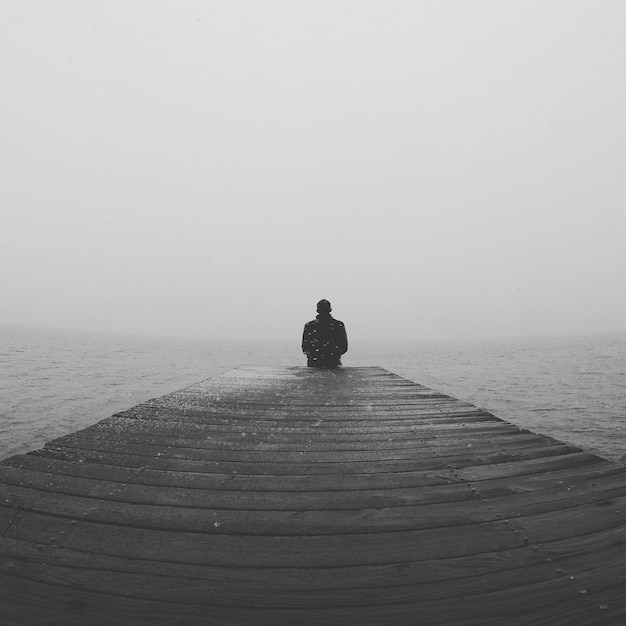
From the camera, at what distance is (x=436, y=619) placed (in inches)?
62.7

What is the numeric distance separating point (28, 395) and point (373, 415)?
21.9 meters

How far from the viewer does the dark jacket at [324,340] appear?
36.9 ft

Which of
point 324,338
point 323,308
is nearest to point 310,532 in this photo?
point 323,308

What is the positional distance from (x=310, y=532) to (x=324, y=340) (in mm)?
9354

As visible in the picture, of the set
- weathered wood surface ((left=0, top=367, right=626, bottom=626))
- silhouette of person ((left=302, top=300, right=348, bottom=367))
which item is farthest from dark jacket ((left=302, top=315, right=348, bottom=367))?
weathered wood surface ((left=0, top=367, right=626, bottom=626))

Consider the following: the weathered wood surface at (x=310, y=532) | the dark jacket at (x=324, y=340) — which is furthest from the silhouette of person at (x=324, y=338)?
the weathered wood surface at (x=310, y=532)

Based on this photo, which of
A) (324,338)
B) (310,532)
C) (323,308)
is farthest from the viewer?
(324,338)

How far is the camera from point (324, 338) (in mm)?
11555

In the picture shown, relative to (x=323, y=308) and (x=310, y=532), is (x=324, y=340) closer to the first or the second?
(x=323, y=308)

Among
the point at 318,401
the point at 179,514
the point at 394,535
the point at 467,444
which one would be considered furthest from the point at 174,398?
the point at 394,535

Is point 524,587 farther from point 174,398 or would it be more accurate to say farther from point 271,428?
point 174,398

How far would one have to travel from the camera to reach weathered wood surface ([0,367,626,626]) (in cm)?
167

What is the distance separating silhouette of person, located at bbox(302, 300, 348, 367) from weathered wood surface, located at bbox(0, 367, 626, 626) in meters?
7.11

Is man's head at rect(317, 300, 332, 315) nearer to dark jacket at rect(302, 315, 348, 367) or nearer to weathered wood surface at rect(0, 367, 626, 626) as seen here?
dark jacket at rect(302, 315, 348, 367)
